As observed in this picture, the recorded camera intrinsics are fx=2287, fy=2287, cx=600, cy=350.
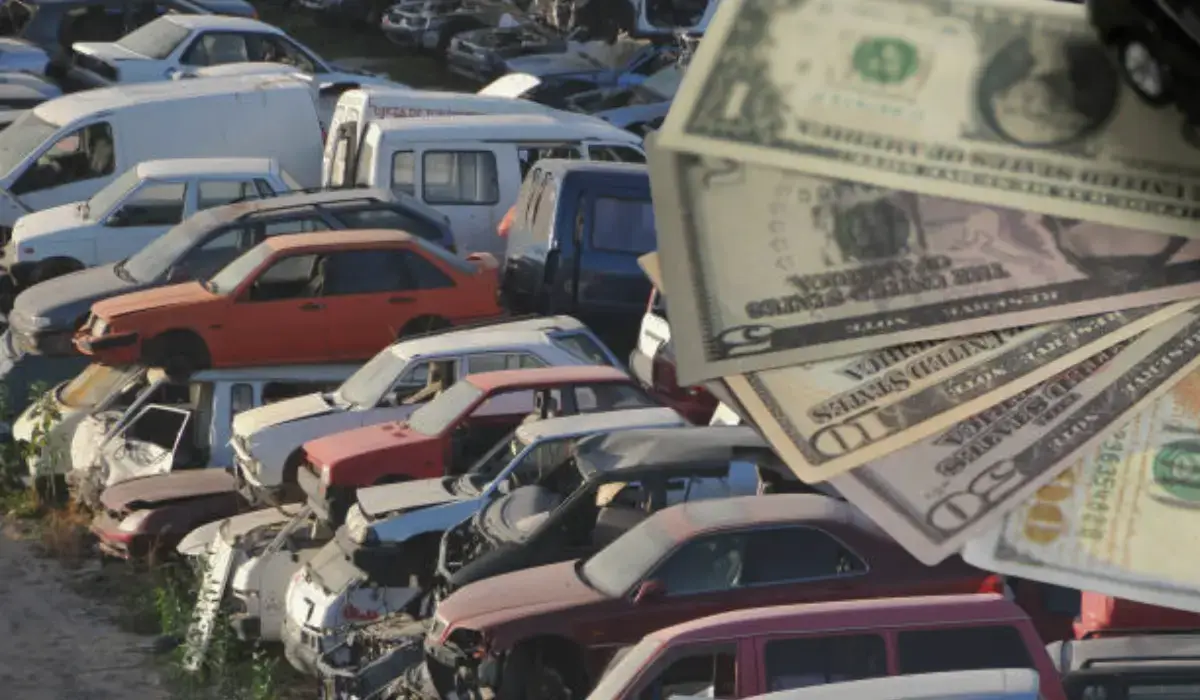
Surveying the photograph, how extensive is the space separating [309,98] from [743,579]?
11.7 meters

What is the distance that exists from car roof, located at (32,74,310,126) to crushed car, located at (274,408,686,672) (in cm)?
888

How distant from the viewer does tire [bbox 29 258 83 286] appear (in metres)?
18.7

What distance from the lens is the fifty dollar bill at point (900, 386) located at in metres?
Result: 3.92

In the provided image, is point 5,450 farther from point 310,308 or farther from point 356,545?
point 356,545

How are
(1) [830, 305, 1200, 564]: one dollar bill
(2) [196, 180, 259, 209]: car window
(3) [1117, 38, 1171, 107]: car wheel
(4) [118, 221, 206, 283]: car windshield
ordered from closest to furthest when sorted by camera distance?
1. (3) [1117, 38, 1171, 107]: car wheel
2. (1) [830, 305, 1200, 564]: one dollar bill
3. (4) [118, 221, 206, 283]: car windshield
4. (2) [196, 180, 259, 209]: car window

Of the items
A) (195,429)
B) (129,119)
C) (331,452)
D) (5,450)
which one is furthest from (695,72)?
(129,119)

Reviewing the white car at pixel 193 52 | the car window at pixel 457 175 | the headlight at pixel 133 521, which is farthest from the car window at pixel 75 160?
the headlight at pixel 133 521

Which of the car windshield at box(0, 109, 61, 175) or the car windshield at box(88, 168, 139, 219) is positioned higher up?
the car windshield at box(88, 168, 139, 219)

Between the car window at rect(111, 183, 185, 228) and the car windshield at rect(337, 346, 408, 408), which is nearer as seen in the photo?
the car windshield at rect(337, 346, 408, 408)

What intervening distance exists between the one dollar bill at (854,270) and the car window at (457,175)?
15586 millimetres

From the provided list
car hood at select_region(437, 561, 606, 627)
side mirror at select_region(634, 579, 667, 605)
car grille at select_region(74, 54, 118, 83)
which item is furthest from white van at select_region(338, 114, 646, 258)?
side mirror at select_region(634, 579, 667, 605)

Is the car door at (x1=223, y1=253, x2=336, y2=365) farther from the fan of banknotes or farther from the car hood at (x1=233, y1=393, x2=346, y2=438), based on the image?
→ the fan of banknotes

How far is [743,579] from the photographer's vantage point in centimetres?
1092

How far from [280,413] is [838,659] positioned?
6241 mm
